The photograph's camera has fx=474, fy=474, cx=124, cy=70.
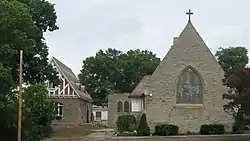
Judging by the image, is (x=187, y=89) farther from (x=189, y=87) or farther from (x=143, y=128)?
(x=143, y=128)

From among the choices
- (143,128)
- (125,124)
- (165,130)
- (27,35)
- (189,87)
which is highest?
(27,35)

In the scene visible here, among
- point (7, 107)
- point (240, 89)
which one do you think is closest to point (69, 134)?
point (7, 107)

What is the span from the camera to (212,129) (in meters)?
42.5

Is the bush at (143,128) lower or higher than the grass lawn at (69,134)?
higher

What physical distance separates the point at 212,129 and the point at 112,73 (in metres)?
34.5

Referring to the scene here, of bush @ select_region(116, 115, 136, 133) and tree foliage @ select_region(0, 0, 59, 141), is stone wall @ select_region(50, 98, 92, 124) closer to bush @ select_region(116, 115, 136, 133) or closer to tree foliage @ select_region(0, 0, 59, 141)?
bush @ select_region(116, 115, 136, 133)

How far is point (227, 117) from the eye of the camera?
145 ft

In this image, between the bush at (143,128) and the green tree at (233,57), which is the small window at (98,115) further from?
the bush at (143,128)

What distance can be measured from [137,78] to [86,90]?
27.2 feet

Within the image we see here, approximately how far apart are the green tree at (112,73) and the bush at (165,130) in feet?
105

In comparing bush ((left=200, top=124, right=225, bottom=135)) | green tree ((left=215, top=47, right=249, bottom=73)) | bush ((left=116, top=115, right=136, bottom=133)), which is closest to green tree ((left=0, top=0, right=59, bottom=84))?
bush ((left=116, top=115, right=136, bottom=133))

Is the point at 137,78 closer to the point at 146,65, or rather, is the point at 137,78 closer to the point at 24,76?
the point at 146,65

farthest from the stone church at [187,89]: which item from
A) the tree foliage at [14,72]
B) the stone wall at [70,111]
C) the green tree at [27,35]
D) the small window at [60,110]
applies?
the small window at [60,110]

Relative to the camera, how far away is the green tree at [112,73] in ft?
246
